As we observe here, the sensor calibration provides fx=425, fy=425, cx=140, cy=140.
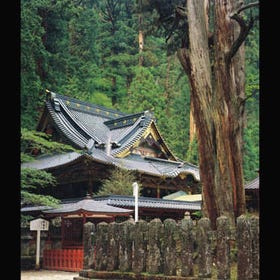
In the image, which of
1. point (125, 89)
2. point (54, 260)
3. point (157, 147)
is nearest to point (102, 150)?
point (157, 147)

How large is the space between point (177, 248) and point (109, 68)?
32354 millimetres

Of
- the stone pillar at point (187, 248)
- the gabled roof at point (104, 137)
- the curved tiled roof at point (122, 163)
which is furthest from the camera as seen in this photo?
the gabled roof at point (104, 137)

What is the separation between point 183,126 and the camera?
35406 millimetres

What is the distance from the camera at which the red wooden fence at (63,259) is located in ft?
49.0

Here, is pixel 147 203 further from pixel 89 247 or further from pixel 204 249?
pixel 204 249

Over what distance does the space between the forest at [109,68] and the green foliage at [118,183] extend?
4886mm

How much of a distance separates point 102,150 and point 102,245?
13663 mm

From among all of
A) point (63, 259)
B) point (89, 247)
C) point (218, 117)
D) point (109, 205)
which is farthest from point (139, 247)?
point (63, 259)

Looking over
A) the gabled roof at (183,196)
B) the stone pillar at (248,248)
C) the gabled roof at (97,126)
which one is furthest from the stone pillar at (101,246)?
the gabled roof at (183,196)

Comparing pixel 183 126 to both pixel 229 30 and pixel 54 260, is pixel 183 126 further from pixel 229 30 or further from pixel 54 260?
pixel 229 30

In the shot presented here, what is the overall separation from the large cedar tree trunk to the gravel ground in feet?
23.7

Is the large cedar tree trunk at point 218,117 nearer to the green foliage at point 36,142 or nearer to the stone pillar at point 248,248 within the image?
the stone pillar at point 248,248

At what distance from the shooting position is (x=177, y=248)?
630cm

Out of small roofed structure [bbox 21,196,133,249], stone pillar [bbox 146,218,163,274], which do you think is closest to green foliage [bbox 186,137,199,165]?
small roofed structure [bbox 21,196,133,249]
